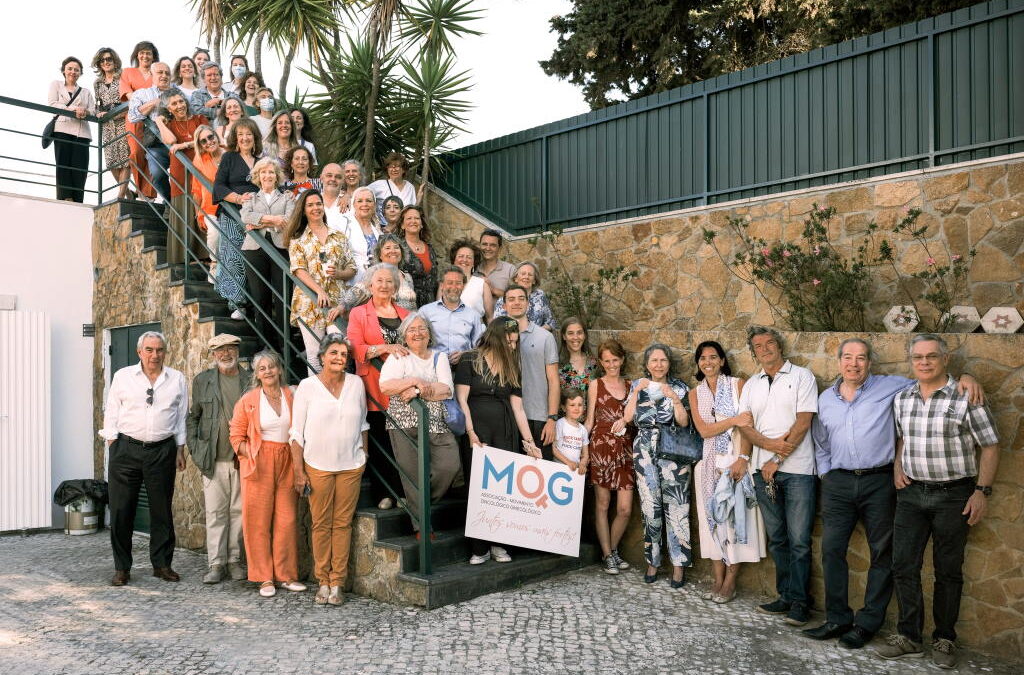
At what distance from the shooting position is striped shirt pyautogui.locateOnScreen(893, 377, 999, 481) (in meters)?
4.48

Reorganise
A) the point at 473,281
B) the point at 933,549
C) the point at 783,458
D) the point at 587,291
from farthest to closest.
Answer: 1. the point at 587,291
2. the point at 473,281
3. the point at 783,458
4. the point at 933,549

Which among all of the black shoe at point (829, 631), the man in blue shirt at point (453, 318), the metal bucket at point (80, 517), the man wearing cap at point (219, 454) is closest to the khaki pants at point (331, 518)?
the man wearing cap at point (219, 454)

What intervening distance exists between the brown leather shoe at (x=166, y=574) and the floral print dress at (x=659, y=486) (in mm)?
3337

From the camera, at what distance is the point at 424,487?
532 cm

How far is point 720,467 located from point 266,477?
2989 mm

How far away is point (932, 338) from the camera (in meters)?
4.60

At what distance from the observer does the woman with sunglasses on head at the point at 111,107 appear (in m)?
8.72

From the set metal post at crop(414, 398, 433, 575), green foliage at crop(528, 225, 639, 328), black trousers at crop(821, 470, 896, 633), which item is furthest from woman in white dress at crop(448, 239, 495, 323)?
black trousers at crop(821, 470, 896, 633)

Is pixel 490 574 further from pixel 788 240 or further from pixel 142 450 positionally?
pixel 788 240

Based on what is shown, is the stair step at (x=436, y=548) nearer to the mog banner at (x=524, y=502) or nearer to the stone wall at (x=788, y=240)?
the mog banner at (x=524, y=502)

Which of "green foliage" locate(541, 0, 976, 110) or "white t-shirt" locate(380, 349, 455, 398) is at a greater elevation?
"green foliage" locate(541, 0, 976, 110)

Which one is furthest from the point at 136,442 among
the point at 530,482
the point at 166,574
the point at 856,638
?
the point at 856,638

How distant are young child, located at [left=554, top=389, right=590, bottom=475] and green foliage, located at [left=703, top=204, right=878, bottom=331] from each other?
1.92m

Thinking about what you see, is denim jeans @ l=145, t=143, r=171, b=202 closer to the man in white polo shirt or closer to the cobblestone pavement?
the cobblestone pavement
